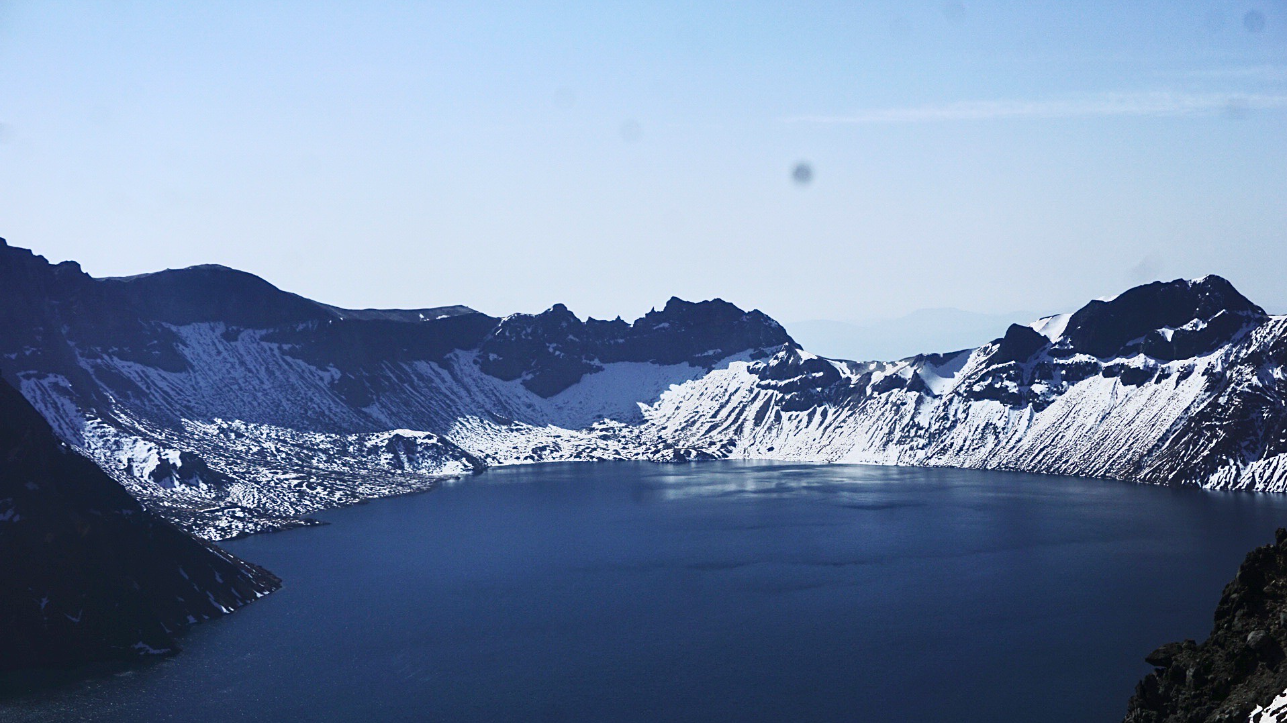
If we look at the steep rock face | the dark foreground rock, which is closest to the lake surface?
the steep rock face

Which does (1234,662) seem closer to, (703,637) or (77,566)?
(703,637)

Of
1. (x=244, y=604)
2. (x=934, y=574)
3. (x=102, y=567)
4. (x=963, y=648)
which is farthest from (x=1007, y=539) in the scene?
(x=102, y=567)

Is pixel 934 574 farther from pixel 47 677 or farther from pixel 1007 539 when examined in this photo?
pixel 47 677

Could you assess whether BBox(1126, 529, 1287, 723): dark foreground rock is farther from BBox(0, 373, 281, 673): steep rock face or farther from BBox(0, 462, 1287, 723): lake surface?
BBox(0, 373, 281, 673): steep rock face

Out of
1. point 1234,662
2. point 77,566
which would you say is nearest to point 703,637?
point 77,566

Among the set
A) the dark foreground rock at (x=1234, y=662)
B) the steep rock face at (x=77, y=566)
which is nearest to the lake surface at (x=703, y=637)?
the steep rock face at (x=77, y=566)

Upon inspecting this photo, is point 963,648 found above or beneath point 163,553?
beneath

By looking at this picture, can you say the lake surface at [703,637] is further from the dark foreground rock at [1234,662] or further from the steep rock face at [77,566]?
the dark foreground rock at [1234,662]
